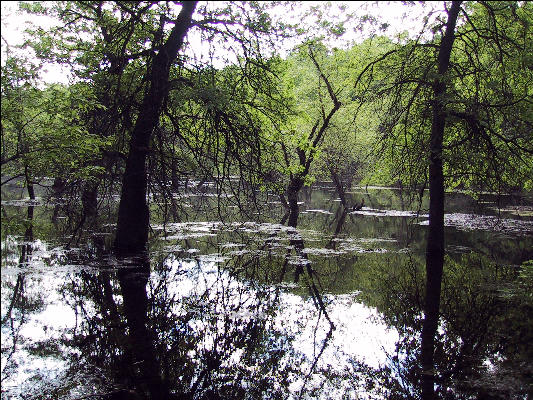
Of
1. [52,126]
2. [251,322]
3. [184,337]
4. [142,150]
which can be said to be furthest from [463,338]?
[52,126]

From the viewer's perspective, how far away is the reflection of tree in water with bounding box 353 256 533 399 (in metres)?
5.54

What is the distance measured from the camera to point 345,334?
743 cm

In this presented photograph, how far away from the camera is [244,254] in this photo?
13.5 metres

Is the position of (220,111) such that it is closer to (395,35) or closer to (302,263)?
(302,263)

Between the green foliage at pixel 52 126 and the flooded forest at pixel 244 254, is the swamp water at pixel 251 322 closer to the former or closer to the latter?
the flooded forest at pixel 244 254

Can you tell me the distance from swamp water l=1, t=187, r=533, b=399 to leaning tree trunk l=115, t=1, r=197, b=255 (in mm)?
821

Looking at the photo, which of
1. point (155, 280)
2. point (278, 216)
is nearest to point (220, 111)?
point (155, 280)

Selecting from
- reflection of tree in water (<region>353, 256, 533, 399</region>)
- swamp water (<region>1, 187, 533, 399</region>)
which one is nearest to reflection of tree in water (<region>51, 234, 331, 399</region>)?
swamp water (<region>1, 187, 533, 399</region>)

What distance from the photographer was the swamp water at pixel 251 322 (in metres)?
5.43

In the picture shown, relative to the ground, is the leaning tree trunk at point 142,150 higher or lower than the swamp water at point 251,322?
higher

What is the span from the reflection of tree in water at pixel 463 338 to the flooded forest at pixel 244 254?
0.14ft

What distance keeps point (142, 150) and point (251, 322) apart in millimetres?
6448

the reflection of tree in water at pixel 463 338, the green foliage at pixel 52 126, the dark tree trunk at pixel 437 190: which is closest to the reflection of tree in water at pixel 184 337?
the reflection of tree in water at pixel 463 338

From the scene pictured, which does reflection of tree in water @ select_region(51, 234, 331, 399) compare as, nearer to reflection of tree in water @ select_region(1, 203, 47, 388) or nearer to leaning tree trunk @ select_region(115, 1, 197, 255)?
reflection of tree in water @ select_region(1, 203, 47, 388)
